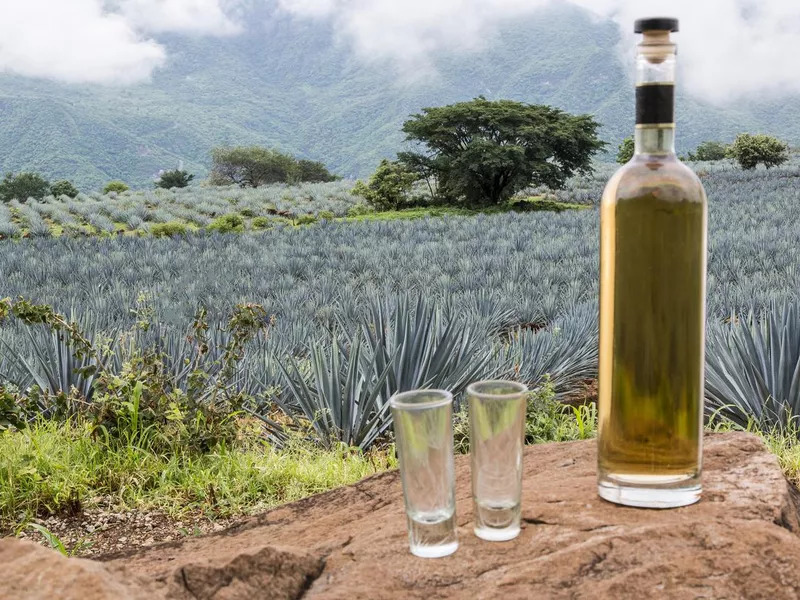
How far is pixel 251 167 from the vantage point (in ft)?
219

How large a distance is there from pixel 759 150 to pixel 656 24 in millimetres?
36949

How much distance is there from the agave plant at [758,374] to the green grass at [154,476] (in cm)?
173

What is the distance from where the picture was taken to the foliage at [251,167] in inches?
2613

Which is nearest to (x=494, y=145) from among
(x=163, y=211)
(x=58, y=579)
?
(x=163, y=211)

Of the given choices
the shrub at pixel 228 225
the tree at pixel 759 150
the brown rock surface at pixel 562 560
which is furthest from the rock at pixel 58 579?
the tree at pixel 759 150

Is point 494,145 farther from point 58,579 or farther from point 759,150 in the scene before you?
point 58,579

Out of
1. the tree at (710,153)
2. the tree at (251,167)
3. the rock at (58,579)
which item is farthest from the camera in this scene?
the tree at (251,167)

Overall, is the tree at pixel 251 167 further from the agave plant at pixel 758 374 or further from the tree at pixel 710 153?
the agave plant at pixel 758 374

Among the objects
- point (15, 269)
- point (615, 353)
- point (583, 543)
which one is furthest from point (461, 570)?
point (15, 269)

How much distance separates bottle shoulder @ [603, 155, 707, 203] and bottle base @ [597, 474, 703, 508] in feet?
1.45

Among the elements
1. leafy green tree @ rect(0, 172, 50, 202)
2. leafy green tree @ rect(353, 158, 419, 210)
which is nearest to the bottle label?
leafy green tree @ rect(353, 158, 419, 210)

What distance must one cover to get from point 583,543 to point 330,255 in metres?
10.4

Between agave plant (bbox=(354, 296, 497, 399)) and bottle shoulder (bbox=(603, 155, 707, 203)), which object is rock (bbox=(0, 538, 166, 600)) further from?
agave plant (bbox=(354, 296, 497, 399))

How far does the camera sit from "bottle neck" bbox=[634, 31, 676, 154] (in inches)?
48.1
